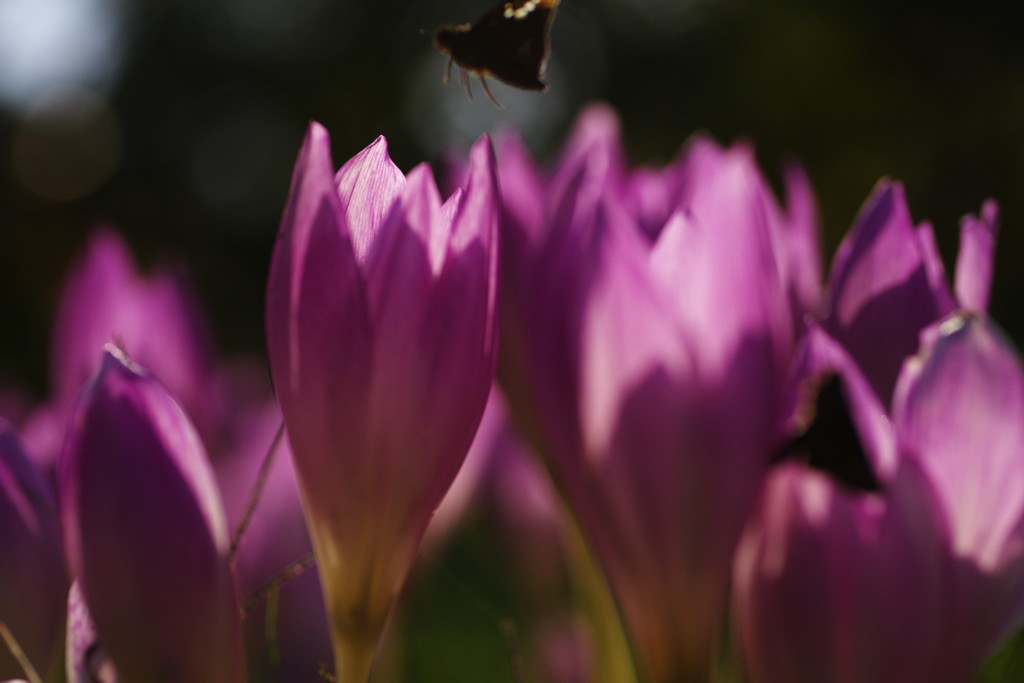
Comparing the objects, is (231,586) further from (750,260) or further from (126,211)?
(126,211)

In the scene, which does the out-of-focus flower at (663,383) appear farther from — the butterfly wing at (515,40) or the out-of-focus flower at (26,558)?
the out-of-focus flower at (26,558)

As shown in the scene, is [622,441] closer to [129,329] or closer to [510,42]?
[510,42]

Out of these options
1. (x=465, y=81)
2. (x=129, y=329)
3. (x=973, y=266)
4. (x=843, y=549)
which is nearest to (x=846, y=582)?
(x=843, y=549)

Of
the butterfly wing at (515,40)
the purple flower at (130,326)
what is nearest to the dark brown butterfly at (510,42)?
the butterfly wing at (515,40)

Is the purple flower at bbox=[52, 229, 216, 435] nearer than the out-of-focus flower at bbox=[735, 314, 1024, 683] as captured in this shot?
No

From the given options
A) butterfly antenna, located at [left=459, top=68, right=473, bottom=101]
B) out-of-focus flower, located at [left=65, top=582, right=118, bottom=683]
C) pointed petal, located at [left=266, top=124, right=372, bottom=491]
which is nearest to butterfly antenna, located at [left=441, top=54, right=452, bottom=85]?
butterfly antenna, located at [left=459, top=68, right=473, bottom=101]

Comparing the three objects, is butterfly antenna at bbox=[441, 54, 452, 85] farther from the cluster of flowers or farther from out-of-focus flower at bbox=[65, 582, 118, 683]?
out-of-focus flower at bbox=[65, 582, 118, 683]

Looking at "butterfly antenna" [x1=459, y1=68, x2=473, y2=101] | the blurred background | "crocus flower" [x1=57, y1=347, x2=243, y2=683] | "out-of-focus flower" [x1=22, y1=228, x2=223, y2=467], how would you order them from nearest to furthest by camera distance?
1. "crocus flower" [x1=57, y1=347, x2=243, y2=683]
2. "butterfly antenna" [x1=459, y1=68, x2=473, y2=101]
3. "out-of-focus flower" [x1=22, y1=228, x2=223, y2=467]
4. the blurred background
